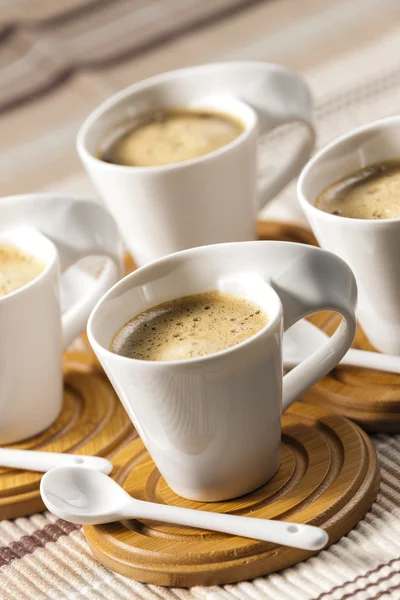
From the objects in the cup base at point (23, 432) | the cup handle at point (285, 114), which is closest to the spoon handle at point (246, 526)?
A: the cup base at point (23, 432)

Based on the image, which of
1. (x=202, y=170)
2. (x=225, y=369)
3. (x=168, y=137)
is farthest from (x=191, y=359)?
(x=168, y=137)

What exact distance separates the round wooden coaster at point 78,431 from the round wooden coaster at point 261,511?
0.09m

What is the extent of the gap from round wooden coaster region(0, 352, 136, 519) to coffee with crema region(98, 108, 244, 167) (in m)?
0.24

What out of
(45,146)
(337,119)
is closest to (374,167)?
(337,119)

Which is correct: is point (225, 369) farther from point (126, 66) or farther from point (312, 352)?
point (126, 66)

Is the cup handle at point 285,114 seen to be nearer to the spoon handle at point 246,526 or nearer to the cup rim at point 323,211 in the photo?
the cup rim at point 323,211

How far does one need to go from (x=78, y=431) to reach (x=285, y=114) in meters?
0.45

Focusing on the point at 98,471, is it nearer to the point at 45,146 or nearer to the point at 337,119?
the point at 337,119

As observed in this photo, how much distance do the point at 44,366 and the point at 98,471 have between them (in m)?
0.17

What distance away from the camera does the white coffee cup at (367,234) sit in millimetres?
885

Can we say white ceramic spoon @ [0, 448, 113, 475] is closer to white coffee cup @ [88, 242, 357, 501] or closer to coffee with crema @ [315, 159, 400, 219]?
white coffee cup @ [88, 242, 357, 501]

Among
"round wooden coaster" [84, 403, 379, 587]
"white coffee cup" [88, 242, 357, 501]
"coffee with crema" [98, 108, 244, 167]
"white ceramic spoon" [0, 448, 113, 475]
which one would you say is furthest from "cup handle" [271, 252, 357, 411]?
"coffee with crema" [98, 108, 244, 167]

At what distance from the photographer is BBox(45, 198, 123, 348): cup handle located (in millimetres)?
1022

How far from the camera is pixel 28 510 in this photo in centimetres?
93
